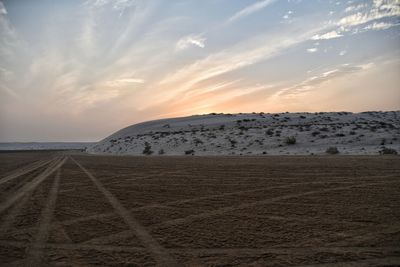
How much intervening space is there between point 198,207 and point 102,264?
383cm

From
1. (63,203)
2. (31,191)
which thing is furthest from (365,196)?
(31,191)

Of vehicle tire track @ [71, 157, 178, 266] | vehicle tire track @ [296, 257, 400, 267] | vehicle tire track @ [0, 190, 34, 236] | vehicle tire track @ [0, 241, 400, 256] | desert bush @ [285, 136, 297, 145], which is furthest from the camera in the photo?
desert bush @ [285, 136, 297, 145]

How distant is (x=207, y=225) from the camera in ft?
21.8

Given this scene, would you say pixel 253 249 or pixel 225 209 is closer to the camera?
pixel 253 249

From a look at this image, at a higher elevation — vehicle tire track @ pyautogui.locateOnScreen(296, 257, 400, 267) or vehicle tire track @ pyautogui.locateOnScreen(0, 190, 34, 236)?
vehicle tire track @ pyautogui.locateOnScreen(0, 190, 34, 236)

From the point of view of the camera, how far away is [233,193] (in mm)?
10250

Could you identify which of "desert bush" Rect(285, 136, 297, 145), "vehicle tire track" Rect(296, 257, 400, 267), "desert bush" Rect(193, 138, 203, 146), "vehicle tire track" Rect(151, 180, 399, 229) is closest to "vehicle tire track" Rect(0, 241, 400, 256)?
"vehicle tire track" Rect(296, 257, 400, 267)

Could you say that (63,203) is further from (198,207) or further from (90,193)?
Result: (198,207)

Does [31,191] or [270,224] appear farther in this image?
[31,191]

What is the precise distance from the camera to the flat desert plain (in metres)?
4.90

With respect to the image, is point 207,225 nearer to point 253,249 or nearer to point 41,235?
point 253,249

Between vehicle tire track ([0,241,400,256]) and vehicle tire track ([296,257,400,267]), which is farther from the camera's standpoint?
vehicle tire track ([0,241,400,256])

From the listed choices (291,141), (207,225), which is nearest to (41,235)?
(207,225)

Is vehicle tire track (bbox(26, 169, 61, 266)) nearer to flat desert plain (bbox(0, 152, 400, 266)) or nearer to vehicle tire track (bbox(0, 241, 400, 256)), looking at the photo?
flat desert plain (bbox(0, 152, 400, 266))
